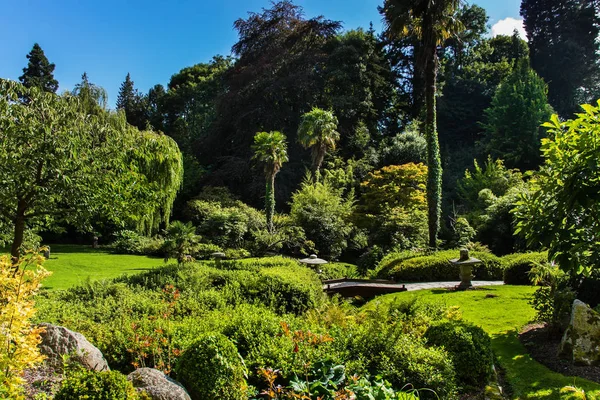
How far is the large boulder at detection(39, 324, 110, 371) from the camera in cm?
458

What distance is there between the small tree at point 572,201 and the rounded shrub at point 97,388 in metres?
5.22

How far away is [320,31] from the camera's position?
117 feet

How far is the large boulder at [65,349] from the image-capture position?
458 centimetres

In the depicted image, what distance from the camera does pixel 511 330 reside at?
323 inches

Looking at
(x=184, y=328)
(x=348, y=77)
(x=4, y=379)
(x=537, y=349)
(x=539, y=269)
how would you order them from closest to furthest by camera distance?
1. (x=4, y=379)
2. (x=184, y=328)
3. (x=537, y=349)
4. (x=539, y=269)
5. (x=348, y=77)

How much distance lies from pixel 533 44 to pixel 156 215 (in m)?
40.8

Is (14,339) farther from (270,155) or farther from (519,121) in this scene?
(519,121)

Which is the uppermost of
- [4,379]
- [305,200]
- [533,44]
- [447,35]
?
[533,44]

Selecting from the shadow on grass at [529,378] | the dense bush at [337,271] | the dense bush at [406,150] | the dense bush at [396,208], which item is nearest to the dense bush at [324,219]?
the dense bush at [396,208]

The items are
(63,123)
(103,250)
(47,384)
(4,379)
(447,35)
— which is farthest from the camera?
(103,250)

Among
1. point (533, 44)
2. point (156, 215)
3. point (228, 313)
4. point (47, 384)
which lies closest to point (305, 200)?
point (156, 215)

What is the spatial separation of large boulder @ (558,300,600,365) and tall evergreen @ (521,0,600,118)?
40.4 meters

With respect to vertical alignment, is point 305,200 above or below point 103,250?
above

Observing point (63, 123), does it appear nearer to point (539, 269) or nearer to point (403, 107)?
point (539, 269)
